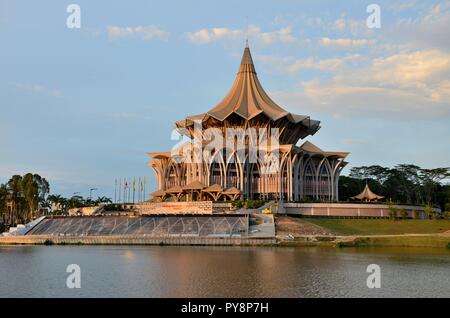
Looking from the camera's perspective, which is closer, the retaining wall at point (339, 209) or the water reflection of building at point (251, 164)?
the retaining wall at point (339, 209)

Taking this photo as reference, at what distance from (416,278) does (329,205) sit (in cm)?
4681

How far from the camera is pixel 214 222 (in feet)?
199

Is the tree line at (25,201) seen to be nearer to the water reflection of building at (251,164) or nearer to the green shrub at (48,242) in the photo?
the water reflection of building at (251,164)

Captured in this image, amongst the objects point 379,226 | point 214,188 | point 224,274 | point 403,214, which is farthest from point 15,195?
point 224,274

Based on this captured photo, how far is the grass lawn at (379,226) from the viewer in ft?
207

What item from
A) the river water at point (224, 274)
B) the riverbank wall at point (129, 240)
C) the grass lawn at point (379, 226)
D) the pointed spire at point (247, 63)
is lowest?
the river water at point (224, 274)

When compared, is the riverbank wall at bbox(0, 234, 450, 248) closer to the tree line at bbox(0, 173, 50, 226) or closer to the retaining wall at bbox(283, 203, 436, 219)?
the retaining wall at bbox(283, 203, 436, 219)

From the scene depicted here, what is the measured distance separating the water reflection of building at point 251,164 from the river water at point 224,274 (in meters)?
38.5

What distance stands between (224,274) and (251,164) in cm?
5537

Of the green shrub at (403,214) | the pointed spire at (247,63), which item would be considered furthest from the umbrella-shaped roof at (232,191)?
the pointed spire at (247,63)

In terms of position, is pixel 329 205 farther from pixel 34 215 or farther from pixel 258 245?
pixel 34 215

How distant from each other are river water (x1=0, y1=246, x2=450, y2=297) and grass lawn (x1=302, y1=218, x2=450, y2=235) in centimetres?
2005

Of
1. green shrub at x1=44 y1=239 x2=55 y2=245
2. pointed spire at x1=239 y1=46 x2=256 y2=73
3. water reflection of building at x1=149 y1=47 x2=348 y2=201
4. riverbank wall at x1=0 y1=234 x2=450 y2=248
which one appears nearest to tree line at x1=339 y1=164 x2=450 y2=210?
water reflection of building at x1=149 y1=47 x2=348 y2=201
